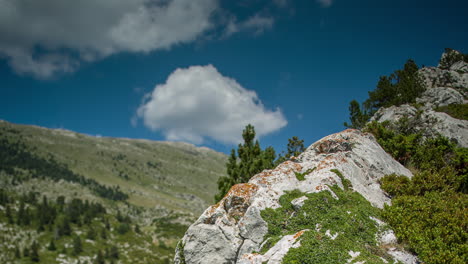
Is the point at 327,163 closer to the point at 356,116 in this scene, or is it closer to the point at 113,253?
the point at 356,116

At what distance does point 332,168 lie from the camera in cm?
1881

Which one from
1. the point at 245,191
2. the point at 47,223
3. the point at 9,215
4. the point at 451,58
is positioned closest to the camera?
the point at 245,191

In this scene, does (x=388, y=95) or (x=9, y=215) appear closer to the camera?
(x=388, y=95)

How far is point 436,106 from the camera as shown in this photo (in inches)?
1764

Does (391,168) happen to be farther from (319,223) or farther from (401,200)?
(319,223)

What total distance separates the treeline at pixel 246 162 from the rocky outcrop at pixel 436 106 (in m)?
16.4

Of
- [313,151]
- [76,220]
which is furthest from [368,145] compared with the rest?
[76,220]

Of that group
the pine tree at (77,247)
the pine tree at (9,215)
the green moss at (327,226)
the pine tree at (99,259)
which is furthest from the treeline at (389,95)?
the pine tree at (9,215)

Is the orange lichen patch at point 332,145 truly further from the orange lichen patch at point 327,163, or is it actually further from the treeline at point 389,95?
the treeline at point 389,95

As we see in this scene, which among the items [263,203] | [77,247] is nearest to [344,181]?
[263,203]

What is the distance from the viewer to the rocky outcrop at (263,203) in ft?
49.4

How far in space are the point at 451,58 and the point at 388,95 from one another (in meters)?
39.2

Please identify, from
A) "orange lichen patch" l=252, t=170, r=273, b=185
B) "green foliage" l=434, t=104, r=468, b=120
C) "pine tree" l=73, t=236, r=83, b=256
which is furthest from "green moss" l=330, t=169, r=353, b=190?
"pine tree" l=73, t=236, r=83, b=256

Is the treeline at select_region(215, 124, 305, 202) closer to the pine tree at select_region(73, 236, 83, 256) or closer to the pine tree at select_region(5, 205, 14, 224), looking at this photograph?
the pine tree at select_region(73, 236, 83, 256)
